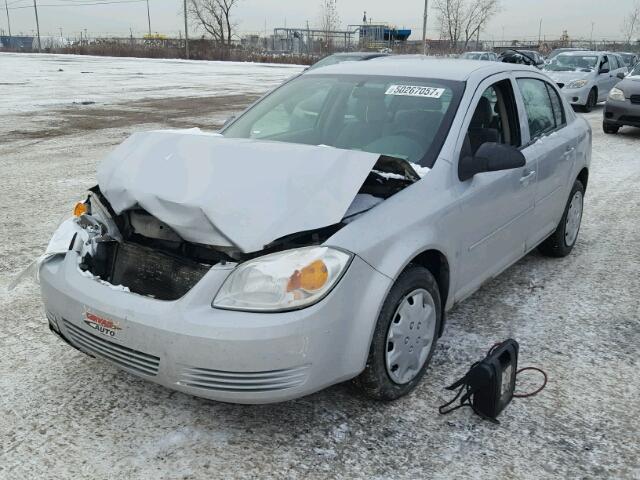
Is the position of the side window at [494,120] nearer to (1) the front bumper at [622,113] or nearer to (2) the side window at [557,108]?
(2) the side window at [557,108]

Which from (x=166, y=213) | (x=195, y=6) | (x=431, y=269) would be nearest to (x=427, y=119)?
(x=431, y=269)

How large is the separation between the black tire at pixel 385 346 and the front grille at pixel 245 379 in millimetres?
389

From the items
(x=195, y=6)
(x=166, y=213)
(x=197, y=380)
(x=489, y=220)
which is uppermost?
(x=195, y=6)

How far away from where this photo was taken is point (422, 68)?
13.0ft

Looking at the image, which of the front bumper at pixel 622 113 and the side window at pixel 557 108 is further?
the front bumper at pixel 622 113

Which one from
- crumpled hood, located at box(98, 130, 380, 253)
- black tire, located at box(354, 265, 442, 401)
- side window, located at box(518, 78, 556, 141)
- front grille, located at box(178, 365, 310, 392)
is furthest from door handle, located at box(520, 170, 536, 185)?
front grille, located at box(178, 365, 310, 392)

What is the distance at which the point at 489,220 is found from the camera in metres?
3.59

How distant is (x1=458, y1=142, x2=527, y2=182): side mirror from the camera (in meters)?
3.30

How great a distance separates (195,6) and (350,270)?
3087 inches

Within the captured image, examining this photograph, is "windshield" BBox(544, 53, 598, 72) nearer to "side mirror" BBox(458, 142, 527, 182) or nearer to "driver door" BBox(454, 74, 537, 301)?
"driver door" BBox(454, 74, 537, 301)

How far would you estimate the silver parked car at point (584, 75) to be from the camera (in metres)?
16.2

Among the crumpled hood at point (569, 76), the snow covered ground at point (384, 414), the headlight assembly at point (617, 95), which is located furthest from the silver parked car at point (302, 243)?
the crumpled hood at point (569, 76)

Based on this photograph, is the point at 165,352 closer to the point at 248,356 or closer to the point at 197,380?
the point at 197,380

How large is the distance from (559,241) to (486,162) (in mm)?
2010
